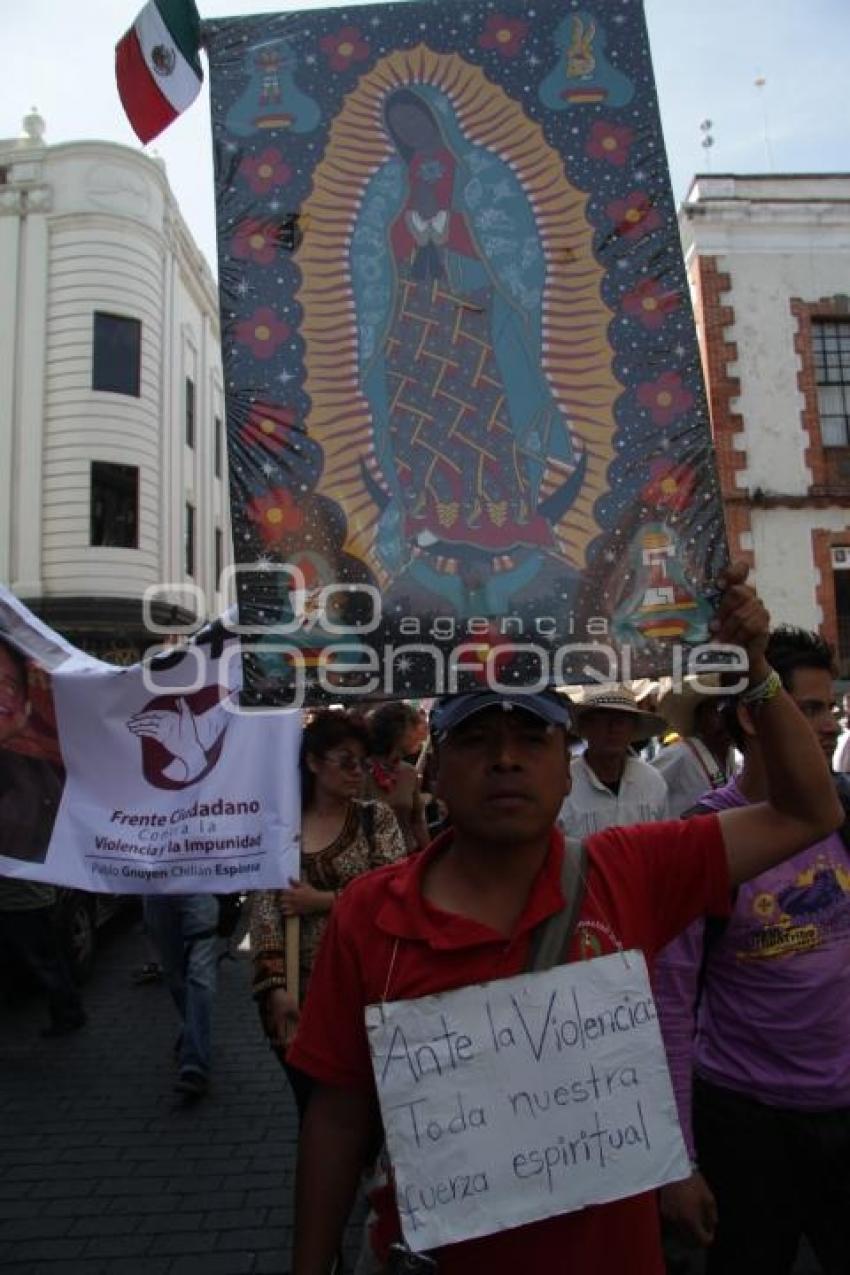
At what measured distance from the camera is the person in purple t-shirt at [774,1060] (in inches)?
98.7

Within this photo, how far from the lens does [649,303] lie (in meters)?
2.44

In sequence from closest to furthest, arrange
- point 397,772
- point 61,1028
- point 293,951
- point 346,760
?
point 293,951, point 346,760, point 397,772, point 61,1028

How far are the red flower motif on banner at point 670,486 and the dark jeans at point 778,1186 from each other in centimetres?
150

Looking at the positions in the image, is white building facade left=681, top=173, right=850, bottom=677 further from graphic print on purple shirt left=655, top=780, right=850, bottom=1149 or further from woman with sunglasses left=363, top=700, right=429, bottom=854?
graphic print on purple shirt left=655, top=780, right=850, bottom=1149

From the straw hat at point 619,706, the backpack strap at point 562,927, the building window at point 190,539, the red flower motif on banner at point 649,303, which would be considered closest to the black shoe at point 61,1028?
the straw hat at point 619,706

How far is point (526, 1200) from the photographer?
1822mm

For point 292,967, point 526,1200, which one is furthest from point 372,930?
→ point 292,967

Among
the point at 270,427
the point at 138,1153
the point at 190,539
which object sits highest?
the point at 190,539

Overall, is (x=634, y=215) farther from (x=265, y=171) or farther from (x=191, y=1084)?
(x=191, y=1084)

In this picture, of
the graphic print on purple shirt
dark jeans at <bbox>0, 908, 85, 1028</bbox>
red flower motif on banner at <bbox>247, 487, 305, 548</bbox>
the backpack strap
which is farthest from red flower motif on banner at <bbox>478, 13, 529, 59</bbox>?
dark jeans at <bbox>0, 908, 85, 1028</bbox>

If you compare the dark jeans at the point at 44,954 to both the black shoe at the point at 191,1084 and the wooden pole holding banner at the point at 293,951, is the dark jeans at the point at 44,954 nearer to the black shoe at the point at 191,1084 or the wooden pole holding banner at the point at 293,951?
the black shoe at the point at 191,1084

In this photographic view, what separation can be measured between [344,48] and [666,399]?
1.18 m

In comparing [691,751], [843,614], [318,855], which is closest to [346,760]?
[318,855]

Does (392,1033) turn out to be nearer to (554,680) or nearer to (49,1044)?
(554,680)
